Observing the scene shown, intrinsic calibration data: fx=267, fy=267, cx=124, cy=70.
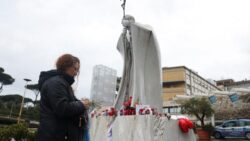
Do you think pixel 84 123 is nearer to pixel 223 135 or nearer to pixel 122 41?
pixel 122 41

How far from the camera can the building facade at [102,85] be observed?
44.7 feet

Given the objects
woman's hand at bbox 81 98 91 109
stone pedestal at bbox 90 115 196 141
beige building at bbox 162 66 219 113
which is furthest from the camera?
beige building at bbox 162 66 219 113

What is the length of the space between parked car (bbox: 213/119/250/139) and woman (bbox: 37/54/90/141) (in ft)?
54.3

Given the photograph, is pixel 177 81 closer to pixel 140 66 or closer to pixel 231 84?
pixel 231 84

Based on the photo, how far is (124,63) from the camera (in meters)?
6.12

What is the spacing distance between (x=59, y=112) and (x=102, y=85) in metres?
12.0

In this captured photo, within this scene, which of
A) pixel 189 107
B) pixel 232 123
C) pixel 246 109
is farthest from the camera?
pixel 246 109

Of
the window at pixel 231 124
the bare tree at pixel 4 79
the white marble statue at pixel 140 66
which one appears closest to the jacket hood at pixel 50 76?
the white marble statue at pixel 140 66

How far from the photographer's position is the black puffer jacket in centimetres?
195

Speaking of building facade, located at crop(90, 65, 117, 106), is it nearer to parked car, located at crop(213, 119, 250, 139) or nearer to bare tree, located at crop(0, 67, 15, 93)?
parked car, located at crop(213, 119, 250, 139)

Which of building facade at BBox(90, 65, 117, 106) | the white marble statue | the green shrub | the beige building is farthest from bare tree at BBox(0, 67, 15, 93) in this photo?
the white marble statue

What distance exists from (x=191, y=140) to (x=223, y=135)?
13710mm

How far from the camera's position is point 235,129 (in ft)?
55.8

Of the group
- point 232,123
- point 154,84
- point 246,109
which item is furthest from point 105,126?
point 246,109
